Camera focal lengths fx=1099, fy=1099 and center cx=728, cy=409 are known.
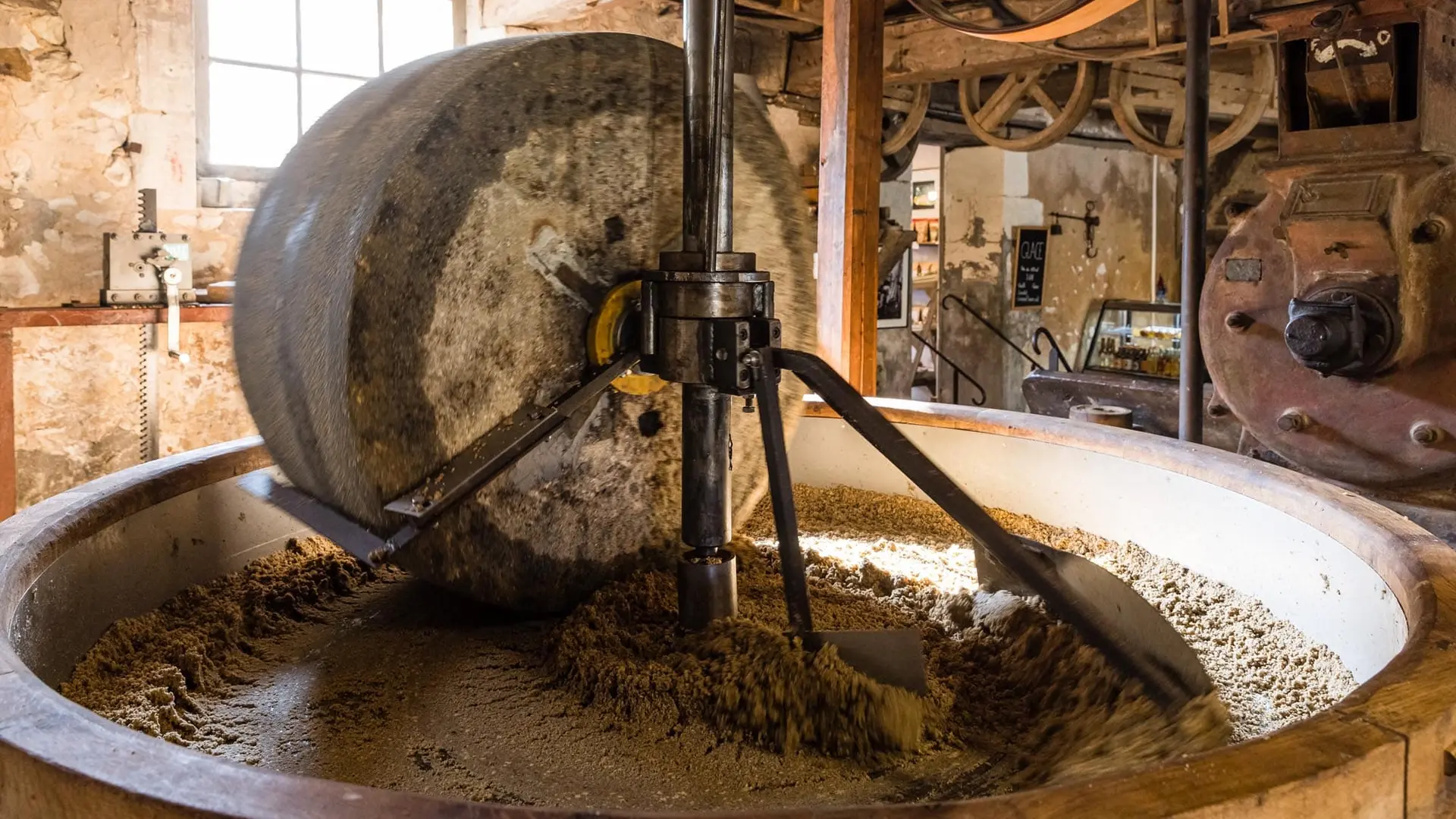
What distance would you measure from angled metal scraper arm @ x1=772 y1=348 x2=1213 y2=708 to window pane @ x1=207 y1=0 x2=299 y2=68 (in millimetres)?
3440

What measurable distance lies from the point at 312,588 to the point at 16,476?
2.24 metres

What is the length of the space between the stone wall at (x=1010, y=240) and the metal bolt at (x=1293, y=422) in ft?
21.0

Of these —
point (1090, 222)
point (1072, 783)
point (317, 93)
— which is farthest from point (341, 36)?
point (1090, 222)

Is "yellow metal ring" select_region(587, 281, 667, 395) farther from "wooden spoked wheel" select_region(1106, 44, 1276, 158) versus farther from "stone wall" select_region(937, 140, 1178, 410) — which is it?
"stone wall" select_region(937, 140, 1178, 410)

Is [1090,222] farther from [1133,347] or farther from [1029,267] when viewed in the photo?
[1133,347]

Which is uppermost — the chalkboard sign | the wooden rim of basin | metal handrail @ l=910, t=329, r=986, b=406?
the chalkboard sign

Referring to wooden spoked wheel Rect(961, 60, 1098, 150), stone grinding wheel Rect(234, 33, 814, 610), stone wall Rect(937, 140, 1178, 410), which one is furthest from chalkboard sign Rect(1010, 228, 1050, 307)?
stone grinding wheel Rect(234, 33, 814, 610)

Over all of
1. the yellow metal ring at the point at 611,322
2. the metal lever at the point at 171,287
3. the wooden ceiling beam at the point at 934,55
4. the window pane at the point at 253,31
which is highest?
the wooden ceiling beam at the point at 934,55

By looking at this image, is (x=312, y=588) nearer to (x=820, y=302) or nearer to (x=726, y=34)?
(x=726, y=34)

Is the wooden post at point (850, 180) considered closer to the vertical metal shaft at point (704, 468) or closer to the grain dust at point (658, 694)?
the grain dust at point (658, 694)

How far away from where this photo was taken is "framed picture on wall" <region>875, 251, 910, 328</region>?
8.64 m

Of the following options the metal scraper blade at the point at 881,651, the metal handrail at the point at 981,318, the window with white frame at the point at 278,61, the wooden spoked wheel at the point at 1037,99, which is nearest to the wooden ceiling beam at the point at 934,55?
the wooden spoked wheel at the point at 1037,99

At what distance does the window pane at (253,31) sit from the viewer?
4.14m

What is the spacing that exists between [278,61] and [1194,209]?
11.1 ft
